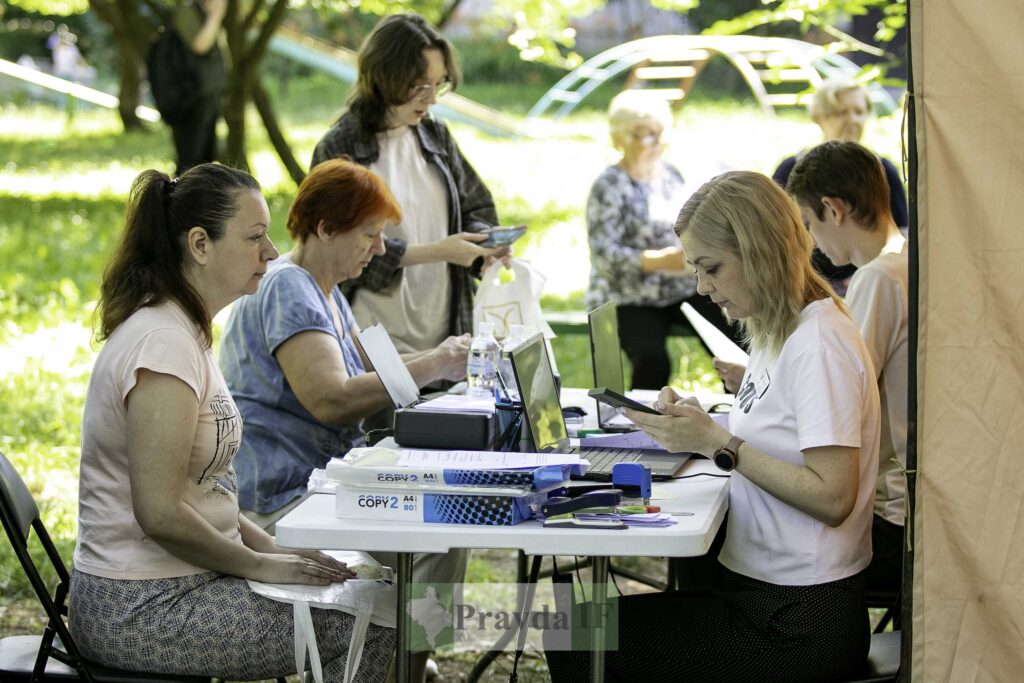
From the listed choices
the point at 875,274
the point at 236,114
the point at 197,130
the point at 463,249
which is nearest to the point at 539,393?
the point at 875,274

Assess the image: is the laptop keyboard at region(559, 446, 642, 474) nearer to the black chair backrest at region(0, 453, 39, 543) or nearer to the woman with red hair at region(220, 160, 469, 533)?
the woman with red hair at region(220, 160, 469, 533)

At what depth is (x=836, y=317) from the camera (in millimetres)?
2527

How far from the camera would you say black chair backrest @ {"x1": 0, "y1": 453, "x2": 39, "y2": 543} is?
7.84ft

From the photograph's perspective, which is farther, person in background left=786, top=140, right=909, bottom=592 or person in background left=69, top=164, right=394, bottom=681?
person in background left=786, top=140, right=909, bottom=592

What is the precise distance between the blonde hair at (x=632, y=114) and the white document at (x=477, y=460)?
3.41m

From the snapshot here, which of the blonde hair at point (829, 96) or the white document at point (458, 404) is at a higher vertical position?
the blonde hair at point (829, 96)

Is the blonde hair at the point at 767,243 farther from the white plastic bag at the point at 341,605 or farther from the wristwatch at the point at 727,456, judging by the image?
the white plastic bag at the point at 341,605

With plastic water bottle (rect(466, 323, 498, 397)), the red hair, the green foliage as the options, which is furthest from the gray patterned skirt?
the green foliage

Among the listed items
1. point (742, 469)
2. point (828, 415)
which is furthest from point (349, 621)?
point (828, 415)

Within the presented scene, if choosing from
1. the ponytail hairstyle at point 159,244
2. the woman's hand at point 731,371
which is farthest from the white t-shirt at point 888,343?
the ponytail hairstyle at point 159,244

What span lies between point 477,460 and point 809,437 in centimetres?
64

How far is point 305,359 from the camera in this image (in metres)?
3.15

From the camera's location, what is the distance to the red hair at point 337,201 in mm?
3340

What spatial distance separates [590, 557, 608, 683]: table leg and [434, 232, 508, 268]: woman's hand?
1.76m
